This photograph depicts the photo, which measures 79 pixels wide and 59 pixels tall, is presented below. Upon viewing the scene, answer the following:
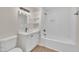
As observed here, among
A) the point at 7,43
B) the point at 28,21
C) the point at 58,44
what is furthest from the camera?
the point at 28,21

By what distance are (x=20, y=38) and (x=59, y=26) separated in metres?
0.77

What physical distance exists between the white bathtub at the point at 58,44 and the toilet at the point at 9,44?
495mm

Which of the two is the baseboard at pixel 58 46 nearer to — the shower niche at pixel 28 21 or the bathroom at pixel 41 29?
the bathroom at pixel 41 29

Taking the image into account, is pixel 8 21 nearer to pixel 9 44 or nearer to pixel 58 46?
pixel 9 44

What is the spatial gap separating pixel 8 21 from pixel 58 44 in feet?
3.35

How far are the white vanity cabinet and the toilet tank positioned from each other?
89mm

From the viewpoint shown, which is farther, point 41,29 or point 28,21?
point 28,21

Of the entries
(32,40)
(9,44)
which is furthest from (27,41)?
(9,44)

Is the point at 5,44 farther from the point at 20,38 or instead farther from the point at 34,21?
the point at 34,21

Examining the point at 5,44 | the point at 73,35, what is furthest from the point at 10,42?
the point at 73,35

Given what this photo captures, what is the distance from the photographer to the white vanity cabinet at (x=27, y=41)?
1.06 meters

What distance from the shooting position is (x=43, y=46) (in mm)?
1067

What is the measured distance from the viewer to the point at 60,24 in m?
1.03

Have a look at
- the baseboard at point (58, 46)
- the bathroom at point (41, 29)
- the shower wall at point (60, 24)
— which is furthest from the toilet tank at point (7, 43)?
the shower wall at point (60, 24)
